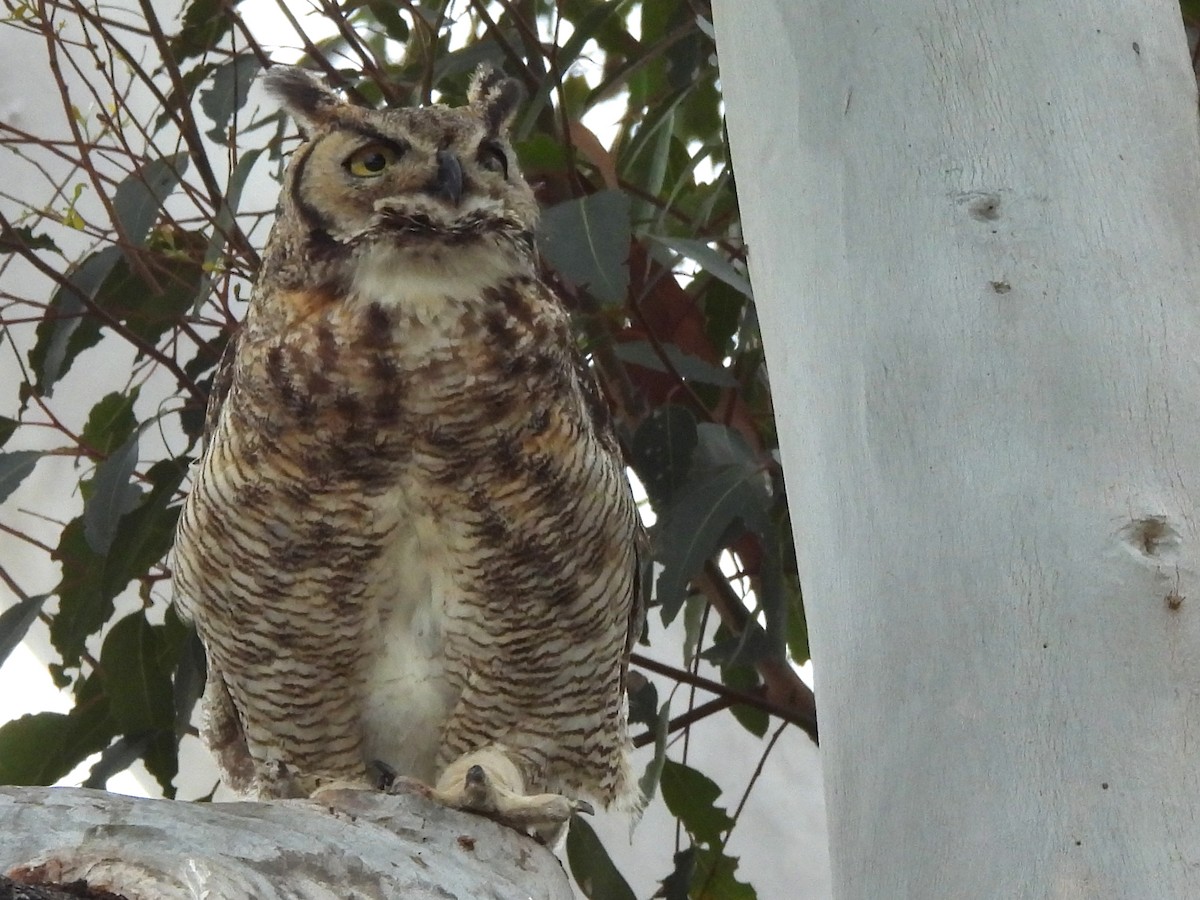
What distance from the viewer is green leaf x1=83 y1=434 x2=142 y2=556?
4.84 feet

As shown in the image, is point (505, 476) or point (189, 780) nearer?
point (505, 476)

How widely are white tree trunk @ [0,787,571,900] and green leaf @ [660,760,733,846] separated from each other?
2.65 feet

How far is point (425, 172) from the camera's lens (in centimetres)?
117

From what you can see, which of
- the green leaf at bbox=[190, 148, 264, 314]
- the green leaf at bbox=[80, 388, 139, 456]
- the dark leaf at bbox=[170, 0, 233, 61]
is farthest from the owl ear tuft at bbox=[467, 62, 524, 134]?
the green leaf at bbox=[80, 388, 139, 456]

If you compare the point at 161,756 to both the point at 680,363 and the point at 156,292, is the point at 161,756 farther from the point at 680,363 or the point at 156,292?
the point at 680,363

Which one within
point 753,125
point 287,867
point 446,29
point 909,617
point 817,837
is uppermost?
point 446,29

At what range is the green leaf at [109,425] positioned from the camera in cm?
178

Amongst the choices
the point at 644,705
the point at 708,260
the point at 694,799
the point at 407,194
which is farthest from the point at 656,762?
the point at 407,194

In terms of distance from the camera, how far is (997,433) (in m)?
0.74

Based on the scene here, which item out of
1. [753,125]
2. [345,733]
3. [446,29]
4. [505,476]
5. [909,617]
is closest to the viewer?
[909,617]

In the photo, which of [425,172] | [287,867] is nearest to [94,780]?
[425,172]

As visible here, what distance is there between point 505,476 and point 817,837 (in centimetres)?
196

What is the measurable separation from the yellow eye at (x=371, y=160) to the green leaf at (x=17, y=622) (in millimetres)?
764

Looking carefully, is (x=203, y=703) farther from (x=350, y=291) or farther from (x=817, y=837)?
(x=817, y=837)
